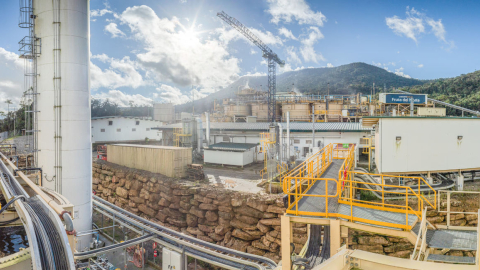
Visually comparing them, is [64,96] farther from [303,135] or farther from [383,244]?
[303,135]

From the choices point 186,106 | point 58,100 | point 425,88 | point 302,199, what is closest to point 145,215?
point 58,100

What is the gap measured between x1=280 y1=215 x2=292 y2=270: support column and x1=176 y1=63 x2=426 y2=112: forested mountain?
8080cm

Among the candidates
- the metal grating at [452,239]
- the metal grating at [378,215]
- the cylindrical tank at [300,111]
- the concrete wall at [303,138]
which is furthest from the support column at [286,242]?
the cylindrical tank at [300,111]

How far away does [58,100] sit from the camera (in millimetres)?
12414

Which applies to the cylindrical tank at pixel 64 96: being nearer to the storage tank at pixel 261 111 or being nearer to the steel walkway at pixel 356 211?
the steel walkway at pixel 356 211

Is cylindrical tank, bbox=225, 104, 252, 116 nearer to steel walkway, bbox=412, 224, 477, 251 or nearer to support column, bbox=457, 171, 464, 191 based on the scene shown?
support column, bbox=457, 171, 464, 191

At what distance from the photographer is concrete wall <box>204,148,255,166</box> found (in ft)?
69.4

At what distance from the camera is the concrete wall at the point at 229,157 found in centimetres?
2114

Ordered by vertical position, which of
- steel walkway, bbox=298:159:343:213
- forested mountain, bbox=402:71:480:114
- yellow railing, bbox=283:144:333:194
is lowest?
steel walkway, bbox=298:159:343:213

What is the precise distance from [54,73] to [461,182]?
20.6 meters

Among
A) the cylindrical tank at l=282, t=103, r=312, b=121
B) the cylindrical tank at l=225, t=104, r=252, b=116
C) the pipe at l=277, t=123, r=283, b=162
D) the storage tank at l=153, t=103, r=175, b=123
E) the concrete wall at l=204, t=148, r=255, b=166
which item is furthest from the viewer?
the storage tank at l=153, t=103, r=175, b=123

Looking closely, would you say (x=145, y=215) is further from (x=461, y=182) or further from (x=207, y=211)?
(x=461, y=182)

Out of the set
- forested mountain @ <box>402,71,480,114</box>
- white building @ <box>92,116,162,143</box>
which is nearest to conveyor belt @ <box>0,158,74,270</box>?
white building @ <box>92,116,162,143</box>

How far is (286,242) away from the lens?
5.95 m
